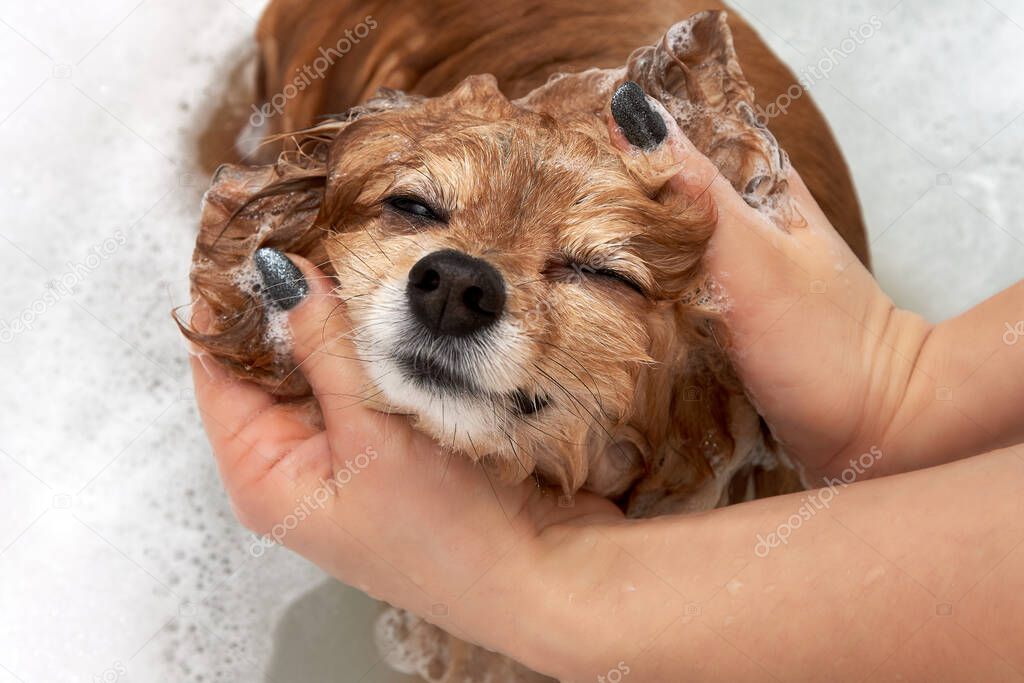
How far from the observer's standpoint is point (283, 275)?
1.82m

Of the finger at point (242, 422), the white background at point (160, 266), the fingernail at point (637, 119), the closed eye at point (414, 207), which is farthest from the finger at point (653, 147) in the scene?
the white background at point (160, 266)

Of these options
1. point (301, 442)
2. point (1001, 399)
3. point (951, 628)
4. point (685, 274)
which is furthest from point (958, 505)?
point (301, 442)

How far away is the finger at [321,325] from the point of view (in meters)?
1.79

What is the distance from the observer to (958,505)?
5.11 ft

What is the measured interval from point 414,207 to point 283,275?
285mm

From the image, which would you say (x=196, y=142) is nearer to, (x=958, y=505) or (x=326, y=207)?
(x=326, y=207)

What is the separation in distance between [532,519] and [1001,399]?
0.91 m

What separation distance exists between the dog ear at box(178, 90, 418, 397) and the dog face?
138 mm

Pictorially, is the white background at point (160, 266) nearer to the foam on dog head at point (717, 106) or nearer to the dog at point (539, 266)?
the dog at point (539, 266)

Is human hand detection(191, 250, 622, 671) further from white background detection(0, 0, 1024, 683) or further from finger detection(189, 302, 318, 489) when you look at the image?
white background detection(0, 0, 1024, 683)

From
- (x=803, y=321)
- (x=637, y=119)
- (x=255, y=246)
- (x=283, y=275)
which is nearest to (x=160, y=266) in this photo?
(x=255, y=246)

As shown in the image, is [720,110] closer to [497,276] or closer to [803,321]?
[803,321]

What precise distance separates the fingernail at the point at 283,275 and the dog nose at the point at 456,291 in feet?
1.08

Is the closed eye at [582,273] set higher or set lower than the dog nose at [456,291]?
lower
